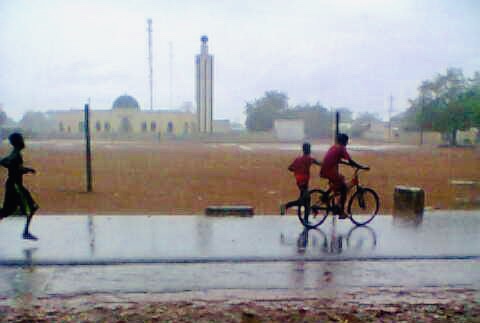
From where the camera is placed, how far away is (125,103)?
8319 cm

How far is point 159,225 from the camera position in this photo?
8.09m

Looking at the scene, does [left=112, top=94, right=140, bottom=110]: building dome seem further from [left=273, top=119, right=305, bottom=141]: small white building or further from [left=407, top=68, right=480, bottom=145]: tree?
[left=407, top=68, right=480, bottom=145]: tree

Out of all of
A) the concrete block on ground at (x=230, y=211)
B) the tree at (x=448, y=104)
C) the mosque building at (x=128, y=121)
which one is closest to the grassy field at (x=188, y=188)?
the concrete block on ground at (x=230, y=211)

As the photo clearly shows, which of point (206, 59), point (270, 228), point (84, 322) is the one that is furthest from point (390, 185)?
point (206, 59)

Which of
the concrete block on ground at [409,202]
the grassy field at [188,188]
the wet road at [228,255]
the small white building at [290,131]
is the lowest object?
the grassy field at [188,188]

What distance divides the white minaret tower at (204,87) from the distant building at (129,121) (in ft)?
22.9

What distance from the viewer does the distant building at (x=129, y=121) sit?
79.7 m

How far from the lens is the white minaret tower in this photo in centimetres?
6788

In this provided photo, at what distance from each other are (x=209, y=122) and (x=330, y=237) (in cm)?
6591

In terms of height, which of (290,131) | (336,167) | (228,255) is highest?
(290,131)

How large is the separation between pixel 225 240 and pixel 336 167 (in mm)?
2271

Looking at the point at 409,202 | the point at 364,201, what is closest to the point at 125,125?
the point at 409,202

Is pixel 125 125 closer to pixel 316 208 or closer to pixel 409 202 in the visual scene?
pixel 409 202

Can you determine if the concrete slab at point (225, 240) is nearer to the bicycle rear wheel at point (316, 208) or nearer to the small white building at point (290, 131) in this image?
the bicycle rear wheel at point (316, 208)
